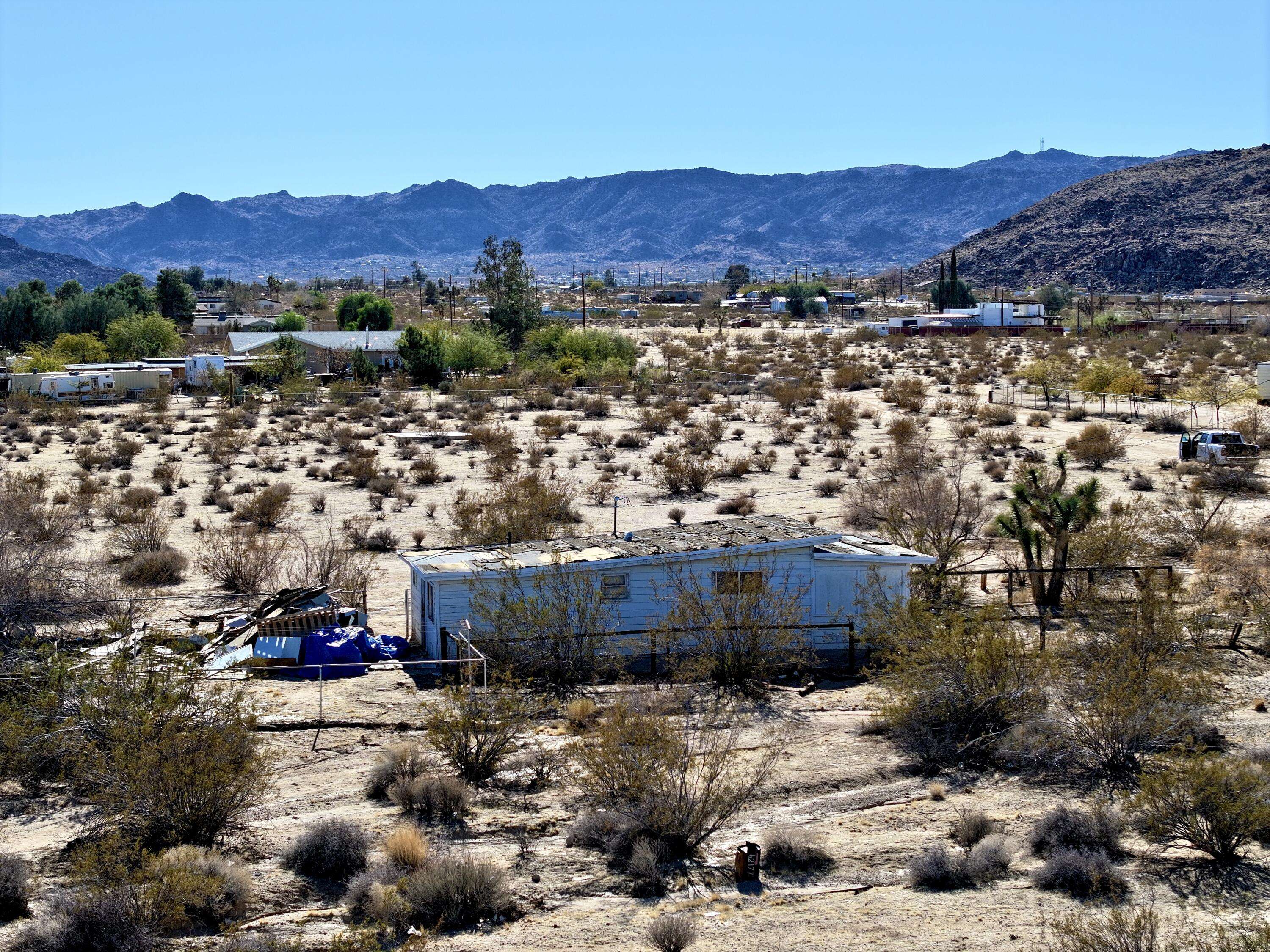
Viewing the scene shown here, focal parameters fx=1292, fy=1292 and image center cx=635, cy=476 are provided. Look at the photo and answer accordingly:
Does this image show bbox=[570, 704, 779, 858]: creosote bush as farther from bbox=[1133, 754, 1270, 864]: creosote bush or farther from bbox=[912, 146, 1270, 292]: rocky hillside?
bbox=[912, 146, 1270, 292]: rocky hillside

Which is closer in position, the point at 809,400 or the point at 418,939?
the point at 418,939

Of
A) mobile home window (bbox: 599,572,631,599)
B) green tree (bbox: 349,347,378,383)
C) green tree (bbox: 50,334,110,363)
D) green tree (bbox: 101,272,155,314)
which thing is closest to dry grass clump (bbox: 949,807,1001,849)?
mobile home window (bbox: 599,572,631,599)

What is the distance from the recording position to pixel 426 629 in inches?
864

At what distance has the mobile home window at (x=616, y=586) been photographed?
70.8 ft

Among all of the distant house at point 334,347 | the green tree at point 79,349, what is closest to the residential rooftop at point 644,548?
the distant house at point 334,347

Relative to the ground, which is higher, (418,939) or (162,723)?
(162,723)

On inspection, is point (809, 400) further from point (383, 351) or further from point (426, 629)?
point (426, 629)

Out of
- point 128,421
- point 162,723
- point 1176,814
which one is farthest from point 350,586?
point 128,421

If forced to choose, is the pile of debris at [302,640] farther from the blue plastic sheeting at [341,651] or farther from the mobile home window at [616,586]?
the mobile home window at [616,586]

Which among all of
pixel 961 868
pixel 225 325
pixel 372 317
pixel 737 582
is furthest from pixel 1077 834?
pixel 225 325

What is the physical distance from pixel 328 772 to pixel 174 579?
40.2 feet

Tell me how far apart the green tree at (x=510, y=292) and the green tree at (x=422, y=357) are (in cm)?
1172

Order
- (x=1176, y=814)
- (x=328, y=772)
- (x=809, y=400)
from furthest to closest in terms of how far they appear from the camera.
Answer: (x=809, y=400)
(x=328, y=772)
(x=1176, y=814)

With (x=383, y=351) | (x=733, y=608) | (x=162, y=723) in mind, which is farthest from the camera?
(x=383, y=351)
